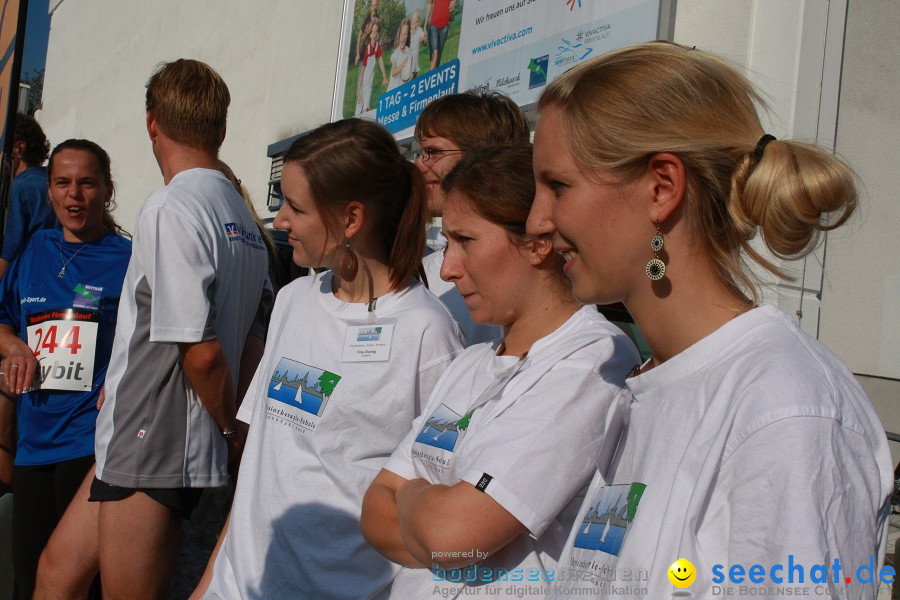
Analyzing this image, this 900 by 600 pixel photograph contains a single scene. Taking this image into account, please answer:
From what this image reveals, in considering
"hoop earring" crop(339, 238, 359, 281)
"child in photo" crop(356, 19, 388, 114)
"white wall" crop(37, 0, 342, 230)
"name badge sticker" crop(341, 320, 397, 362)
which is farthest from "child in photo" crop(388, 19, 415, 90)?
"name badge sticker" crop(341, 320, 397, 362)

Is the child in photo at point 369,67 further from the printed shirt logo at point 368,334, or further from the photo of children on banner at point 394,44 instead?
the printed shirt logo at point 368,334

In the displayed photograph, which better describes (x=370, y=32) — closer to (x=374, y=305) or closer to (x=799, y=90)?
(x=799, y=90)

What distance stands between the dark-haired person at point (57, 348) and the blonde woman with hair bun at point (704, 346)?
2370 millimetres

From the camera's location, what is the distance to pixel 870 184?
14.0 ft

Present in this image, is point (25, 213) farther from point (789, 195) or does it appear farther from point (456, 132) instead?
point (789, 195)

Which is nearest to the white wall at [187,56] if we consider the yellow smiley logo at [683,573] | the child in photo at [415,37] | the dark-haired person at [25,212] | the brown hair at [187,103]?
the child in photo at [415,37]

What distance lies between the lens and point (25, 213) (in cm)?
448

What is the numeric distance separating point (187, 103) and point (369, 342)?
4.03ft

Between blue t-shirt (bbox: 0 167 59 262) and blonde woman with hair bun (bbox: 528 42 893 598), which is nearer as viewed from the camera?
blonde woman with hair bun (bbox: 528 42 893 598)

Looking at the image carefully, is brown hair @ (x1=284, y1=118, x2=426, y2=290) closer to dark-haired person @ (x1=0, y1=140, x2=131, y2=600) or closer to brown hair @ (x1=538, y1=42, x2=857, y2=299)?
brown hair @ (x1=538, y1=42, x2=857, y2=299)

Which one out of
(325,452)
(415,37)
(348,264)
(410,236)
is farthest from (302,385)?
(415,37)

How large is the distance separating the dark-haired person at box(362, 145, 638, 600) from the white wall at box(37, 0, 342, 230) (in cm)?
694

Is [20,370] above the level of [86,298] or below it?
below

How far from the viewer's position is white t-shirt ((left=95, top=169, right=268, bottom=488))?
2471 millimetres
